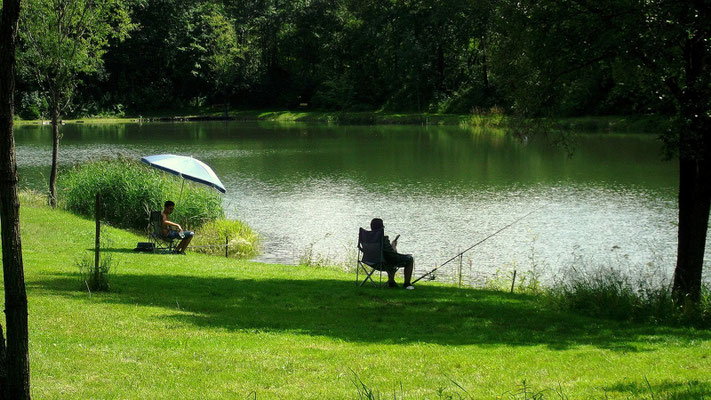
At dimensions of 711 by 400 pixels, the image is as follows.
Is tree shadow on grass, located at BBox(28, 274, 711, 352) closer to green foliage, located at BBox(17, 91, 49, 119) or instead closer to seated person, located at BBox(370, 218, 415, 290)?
seated person, located at BBox(370, 218, 415, 290)

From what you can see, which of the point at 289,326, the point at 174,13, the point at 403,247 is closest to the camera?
the point at 289,326

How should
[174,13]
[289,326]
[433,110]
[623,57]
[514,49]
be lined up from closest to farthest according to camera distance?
[289,326]
[623,57]
[514,49]
[433,110]
[174,13]

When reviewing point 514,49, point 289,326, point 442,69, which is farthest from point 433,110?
point 289,326

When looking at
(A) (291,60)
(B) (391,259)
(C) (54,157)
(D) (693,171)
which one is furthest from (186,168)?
(A) (291,60)

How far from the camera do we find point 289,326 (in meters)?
8.44

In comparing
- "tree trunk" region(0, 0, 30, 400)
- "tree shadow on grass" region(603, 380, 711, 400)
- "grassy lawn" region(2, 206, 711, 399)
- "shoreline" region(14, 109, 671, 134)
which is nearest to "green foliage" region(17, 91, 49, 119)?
"shoreline" region(14, 109, 671, 134)

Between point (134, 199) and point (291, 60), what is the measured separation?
2834 inches

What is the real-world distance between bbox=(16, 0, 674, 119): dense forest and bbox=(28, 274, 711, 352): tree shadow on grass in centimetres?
5606

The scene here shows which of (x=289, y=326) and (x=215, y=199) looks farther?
(x=215, y=199)

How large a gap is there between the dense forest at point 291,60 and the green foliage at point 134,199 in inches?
1904

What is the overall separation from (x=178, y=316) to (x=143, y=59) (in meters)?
83.8

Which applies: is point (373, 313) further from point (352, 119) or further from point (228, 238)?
point (352, 119)

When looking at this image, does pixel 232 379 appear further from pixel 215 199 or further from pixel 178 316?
pixel 215 199

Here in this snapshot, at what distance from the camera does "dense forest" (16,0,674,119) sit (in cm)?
7375
